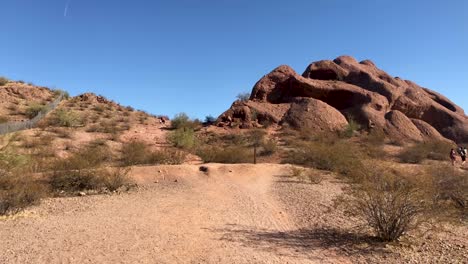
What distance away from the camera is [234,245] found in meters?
7.86

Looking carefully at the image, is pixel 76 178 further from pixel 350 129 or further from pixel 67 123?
pixel 350 129

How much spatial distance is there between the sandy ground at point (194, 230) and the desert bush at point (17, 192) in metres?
0.36

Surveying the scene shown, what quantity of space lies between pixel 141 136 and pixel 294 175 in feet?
49.9

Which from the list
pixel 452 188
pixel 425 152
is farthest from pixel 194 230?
pixel 425 152

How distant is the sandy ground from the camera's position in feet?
23.8

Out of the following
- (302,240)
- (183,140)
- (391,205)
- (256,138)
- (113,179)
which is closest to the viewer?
(391,205)

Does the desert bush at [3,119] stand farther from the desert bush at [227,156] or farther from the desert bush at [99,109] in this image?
the desert bush at [227,156]

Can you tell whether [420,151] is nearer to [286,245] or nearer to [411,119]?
[411,119]

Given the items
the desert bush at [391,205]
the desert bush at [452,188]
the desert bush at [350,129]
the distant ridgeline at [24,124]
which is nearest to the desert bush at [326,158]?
the desert bush at [452,188]

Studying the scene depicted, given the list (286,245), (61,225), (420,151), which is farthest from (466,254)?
(420,151)

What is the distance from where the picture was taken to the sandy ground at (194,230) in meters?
7.26

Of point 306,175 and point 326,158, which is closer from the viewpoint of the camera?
point 306,175

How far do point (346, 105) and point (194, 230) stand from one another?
30.8 m

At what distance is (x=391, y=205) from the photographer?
829 centimetres
